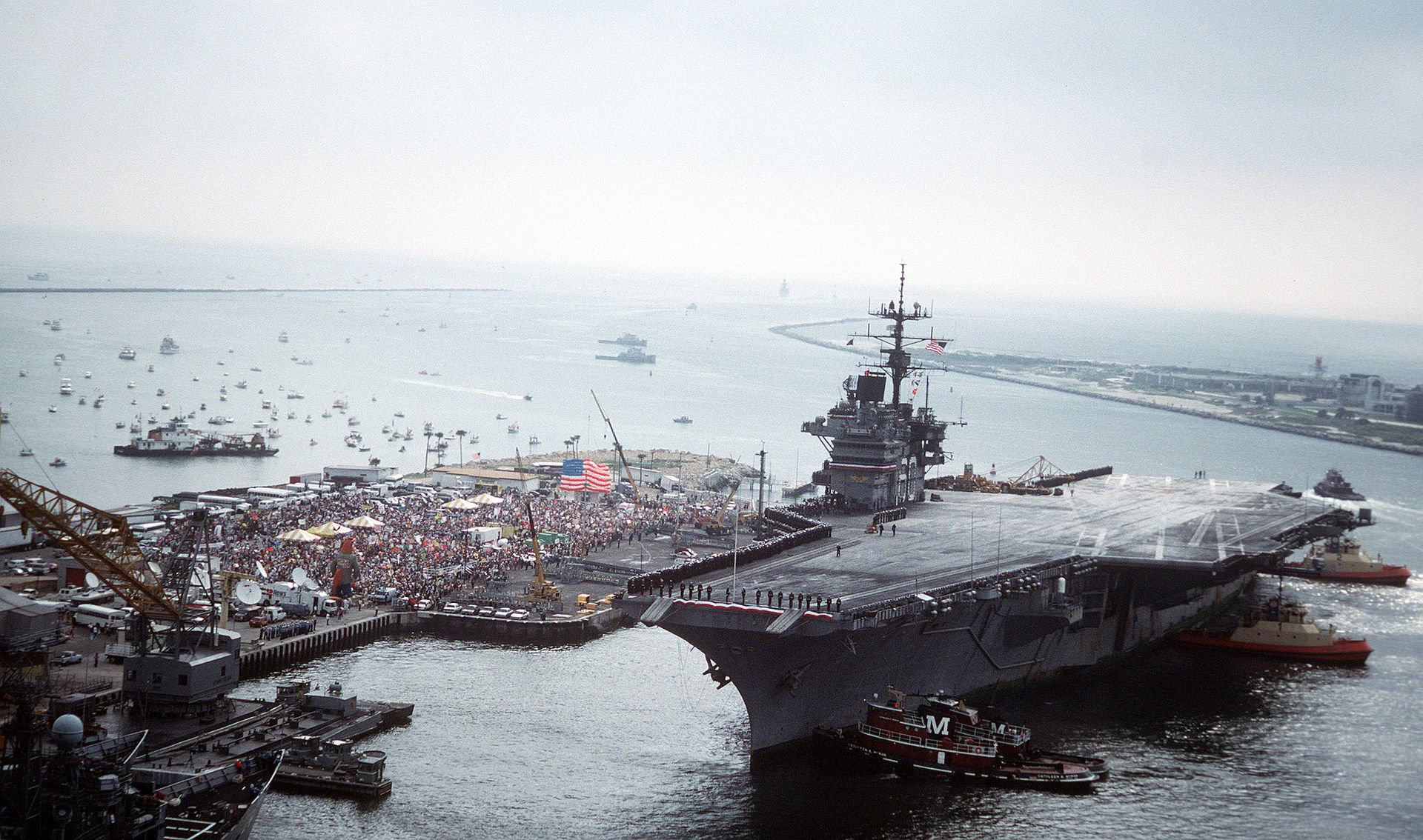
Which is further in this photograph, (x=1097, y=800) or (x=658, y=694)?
(x=658, y=694)

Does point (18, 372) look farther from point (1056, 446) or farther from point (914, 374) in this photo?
point (1056, 446)

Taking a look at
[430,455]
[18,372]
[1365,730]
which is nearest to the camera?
[1365,730]

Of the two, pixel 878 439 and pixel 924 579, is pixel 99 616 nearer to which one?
pixel 924 579

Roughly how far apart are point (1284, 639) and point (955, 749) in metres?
19.8

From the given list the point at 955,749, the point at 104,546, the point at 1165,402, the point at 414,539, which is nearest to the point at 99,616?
the point at 104,546

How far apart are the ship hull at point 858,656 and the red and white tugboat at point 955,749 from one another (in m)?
0.99

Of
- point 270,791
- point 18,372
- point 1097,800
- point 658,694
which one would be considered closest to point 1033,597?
point 1097,800

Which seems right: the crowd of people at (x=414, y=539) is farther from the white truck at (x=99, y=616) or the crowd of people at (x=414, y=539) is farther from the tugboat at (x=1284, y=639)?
the tugboat at (x=1284, y=639)

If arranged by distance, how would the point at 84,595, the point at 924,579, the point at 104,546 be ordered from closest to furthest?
1. the point at 104,546
2. the point at 924,579
3. the point at 84,595

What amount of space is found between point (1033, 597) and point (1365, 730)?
9.83 meters

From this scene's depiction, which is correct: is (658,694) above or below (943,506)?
below

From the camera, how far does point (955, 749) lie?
26.7m

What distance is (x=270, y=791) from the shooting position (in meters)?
25.4

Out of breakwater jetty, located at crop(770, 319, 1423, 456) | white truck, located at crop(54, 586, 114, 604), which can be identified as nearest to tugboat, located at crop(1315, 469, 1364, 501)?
breakwater jetty, located at crop(770, 319, 1423, 456)
